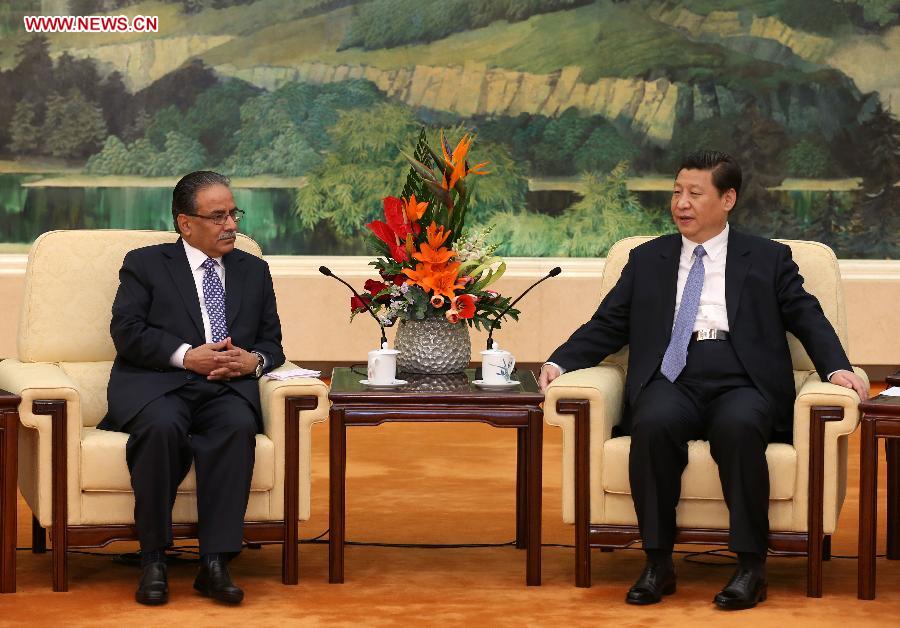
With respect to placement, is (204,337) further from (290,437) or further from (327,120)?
(327,120)

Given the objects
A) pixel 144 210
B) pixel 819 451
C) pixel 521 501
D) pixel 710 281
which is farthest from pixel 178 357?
pixel 144 210

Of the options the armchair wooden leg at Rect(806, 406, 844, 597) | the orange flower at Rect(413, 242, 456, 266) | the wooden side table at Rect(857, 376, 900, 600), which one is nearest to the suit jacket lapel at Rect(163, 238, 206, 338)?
the orange flower at Rect(413, 242, 456, 266)

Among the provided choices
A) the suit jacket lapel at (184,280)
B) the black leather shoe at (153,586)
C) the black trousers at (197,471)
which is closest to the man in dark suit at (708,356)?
the black trousers at (197,471)

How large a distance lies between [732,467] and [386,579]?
1.03 m

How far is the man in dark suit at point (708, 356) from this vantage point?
3.94 meters

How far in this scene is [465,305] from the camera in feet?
14.1

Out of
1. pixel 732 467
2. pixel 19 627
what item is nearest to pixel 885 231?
pixel 732 467

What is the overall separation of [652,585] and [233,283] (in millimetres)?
1506

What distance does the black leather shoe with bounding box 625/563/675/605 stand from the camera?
3.94m

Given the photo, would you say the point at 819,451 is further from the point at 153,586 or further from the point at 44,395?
the point at 44,395

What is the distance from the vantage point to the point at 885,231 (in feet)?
28.5

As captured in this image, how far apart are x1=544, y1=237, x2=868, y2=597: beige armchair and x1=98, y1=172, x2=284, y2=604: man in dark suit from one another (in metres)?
0.89

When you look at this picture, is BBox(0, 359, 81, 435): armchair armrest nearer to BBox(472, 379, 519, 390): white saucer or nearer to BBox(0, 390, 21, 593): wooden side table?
BBox(0, 390, 21, 593): wooden side table

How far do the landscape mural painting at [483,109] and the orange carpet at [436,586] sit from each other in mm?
3488
